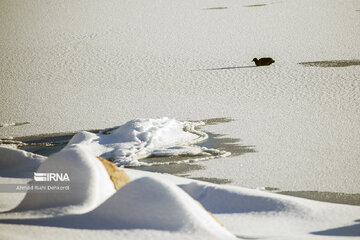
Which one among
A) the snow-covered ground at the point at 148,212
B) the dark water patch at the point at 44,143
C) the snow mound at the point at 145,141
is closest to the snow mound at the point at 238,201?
the snow-covered ground at the point at 148,212

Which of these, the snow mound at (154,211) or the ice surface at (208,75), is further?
Result: the ice surface at (208,75)

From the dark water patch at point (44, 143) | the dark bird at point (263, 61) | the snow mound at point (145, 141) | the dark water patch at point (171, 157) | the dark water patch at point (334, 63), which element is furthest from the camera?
the dark bird at point (263, 61)

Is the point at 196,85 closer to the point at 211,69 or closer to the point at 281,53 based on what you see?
the point at 211,69

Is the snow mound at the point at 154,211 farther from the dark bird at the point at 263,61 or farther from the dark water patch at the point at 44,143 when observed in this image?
the dark bird at the point at 263,61

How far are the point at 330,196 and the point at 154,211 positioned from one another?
191 centimetres

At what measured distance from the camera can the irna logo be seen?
2.97 metres

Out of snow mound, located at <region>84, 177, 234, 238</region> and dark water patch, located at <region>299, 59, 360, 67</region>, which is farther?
dark water patch, located at <region>299, 59, 360, 67</region>

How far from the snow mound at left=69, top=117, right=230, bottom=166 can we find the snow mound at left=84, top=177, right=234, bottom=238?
2.34m

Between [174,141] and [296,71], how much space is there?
3930 millimetres

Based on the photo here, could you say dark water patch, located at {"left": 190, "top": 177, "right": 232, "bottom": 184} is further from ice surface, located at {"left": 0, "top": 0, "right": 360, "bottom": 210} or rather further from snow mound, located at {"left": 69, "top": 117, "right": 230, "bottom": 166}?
snow mound, located at {"left": 69, "top": 117, "right": 230, "bottom": 166}

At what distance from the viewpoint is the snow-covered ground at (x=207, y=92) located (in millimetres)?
3479

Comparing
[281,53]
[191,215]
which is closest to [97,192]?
[191,215]

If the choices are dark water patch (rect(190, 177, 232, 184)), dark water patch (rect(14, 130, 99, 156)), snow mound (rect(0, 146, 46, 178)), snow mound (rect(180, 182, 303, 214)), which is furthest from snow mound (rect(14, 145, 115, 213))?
dark water patch (rect(14, 130, 99, 156))

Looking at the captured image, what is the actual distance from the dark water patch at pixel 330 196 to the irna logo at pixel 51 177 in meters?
1.83
